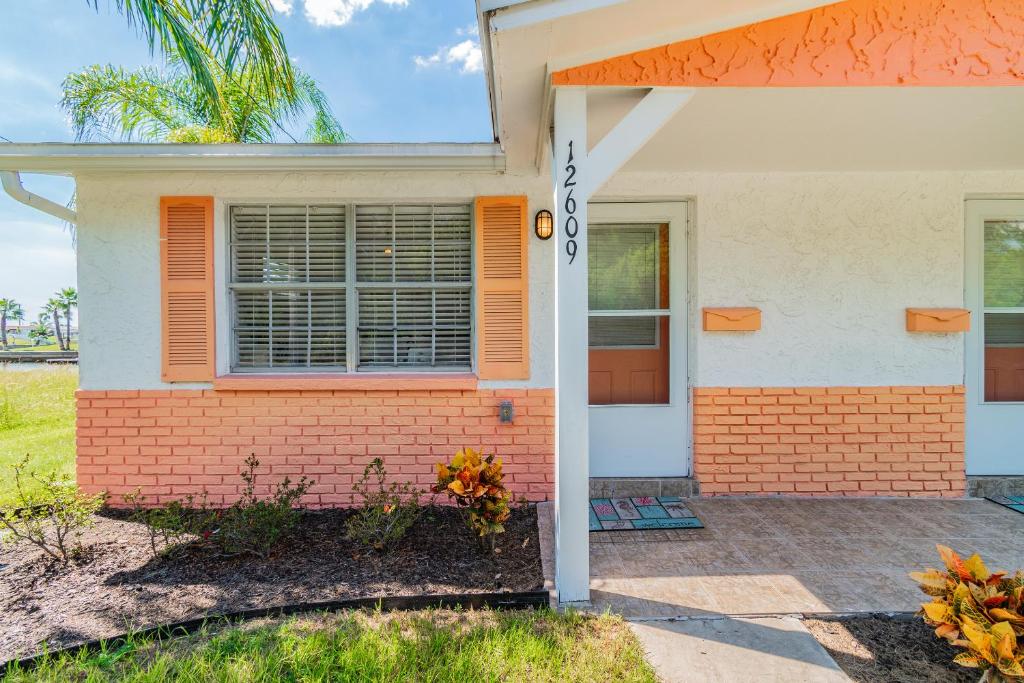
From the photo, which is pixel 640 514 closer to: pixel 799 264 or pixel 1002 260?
pixel 799 264

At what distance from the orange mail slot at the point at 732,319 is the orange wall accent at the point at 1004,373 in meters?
2.06

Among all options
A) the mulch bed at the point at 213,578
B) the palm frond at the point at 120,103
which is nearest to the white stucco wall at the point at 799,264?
the mulch bed at the point at 213,578

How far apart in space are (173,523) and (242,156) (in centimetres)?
238

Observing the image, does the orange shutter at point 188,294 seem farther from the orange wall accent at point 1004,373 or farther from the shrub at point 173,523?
the orange wall accent at point 1004,373

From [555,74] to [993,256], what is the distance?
409cm

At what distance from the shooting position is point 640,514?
11.4ft

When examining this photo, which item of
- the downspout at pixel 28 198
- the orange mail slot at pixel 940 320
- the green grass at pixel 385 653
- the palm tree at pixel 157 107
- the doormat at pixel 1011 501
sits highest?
the palm tree at pixel 157 107

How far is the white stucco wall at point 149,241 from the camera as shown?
142 inches

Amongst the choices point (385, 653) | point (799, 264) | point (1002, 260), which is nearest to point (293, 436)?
point (385, 653)

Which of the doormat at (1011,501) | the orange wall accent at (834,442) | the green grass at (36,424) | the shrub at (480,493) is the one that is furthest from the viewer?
the green grass at (36,424)

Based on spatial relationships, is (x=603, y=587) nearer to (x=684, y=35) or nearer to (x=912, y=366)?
(x=684, y=35)

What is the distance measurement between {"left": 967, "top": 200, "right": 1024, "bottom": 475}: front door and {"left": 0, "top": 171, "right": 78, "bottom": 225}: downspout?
22.9 ft

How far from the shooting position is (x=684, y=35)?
2234 mm

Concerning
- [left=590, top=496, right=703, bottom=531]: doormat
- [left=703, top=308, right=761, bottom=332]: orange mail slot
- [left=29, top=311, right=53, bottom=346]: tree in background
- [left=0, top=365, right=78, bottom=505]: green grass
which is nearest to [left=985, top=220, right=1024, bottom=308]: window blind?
[left=703, top=308, right=761, bottom=332]: orange mail slot
